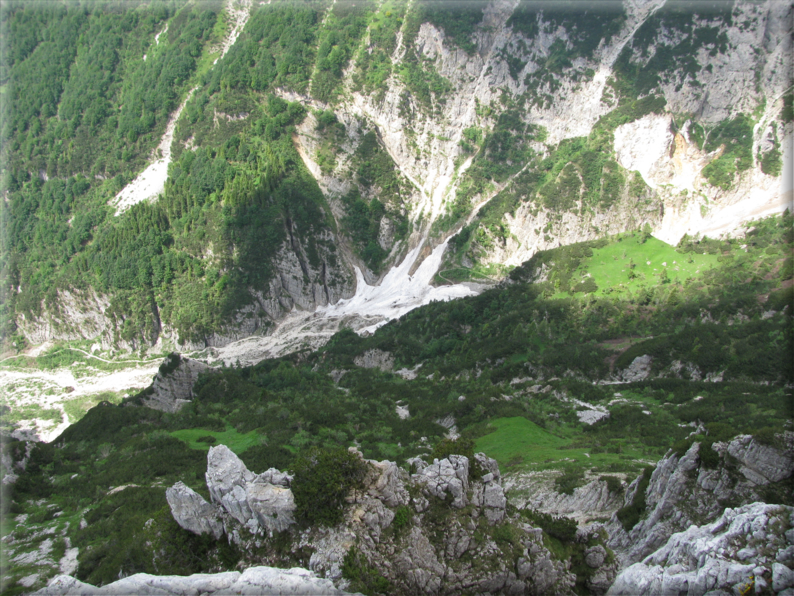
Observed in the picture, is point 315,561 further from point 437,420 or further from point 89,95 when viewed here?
point 89,95

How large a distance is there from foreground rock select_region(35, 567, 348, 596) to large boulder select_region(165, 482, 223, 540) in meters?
2.53

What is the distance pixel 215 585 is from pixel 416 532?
5029mm

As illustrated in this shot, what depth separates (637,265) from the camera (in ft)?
232

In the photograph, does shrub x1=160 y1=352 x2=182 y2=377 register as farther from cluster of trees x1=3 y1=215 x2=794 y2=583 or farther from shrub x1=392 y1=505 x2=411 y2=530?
shrub x1=392 y1=505 x2=411 y2=530

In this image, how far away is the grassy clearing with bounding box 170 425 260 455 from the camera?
32594 mm

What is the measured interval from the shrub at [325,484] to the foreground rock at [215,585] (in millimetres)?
1719

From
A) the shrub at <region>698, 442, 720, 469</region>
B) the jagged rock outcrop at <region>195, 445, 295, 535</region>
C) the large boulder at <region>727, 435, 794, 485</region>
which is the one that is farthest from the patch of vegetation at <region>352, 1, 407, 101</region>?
the large boulder at <region>727, 435, 794, 485</region>

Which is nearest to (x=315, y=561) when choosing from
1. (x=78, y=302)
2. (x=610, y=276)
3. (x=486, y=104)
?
(x=610, y=276)

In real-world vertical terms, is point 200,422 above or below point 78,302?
below

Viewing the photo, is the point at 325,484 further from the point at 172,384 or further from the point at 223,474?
the point at 172,384

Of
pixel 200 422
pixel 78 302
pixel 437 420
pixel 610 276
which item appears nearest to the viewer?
pixel 200 422

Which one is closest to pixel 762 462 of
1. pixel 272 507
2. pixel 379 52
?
pixel 272 507

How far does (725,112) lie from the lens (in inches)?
3999

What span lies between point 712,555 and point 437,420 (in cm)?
2931
